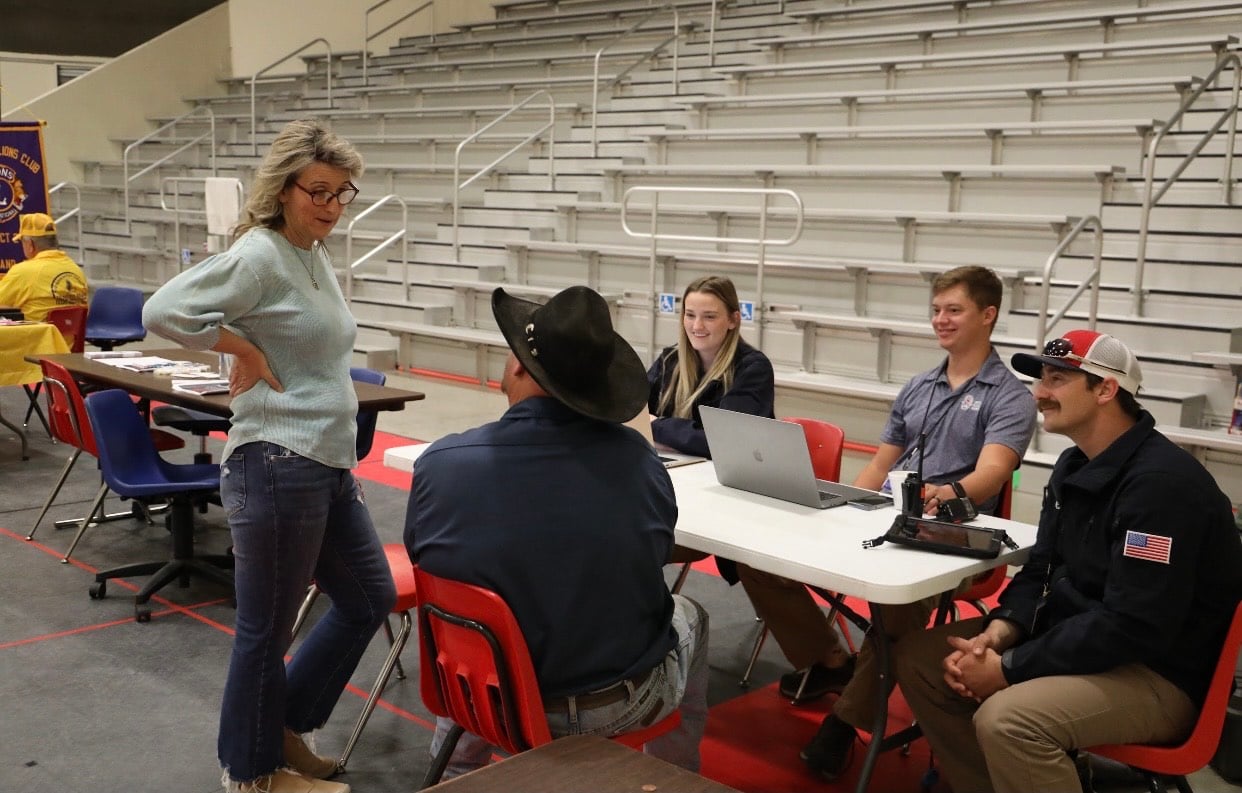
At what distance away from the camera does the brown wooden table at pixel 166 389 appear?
3846 millimetres

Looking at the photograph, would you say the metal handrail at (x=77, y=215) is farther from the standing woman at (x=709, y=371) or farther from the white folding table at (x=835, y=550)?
the white folding table at (x=835, y=550)

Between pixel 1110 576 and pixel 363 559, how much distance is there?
1588 millimetres

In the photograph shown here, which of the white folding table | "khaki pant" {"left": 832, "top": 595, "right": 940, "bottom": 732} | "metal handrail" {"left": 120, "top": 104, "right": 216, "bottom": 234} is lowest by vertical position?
"khaki pant" {"left": 832, "top": 595, "right": 940, "bottom": 732}

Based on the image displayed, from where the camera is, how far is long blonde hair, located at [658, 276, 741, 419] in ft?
11.1

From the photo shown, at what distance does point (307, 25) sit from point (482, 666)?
13.8 m

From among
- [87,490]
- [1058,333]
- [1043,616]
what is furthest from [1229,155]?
[87,490]

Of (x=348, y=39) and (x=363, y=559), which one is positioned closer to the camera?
(x=363, y=559)

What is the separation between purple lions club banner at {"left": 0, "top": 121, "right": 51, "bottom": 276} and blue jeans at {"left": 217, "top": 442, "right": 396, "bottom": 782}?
304 inches

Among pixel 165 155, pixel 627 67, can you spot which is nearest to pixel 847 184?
pixel 627 67

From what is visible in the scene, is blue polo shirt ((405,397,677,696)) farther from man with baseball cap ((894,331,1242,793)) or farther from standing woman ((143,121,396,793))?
man with baseball cap ((894,331,1242,793))

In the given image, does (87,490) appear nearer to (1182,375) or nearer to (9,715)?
(9,715)

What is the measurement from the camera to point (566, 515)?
194 cm

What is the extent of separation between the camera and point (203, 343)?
2.29 metres

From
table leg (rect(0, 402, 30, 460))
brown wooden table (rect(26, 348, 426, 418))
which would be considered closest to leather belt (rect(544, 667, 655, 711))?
brown wooden table (rect(26, 348, 426, 418))
